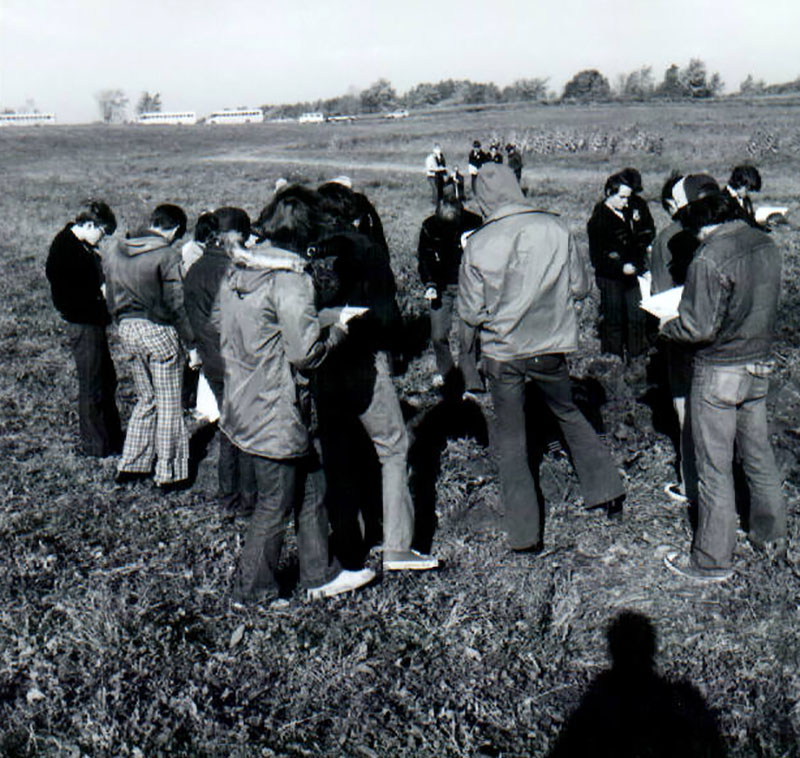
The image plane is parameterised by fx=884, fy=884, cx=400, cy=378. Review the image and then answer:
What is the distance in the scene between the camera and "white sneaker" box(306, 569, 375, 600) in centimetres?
463

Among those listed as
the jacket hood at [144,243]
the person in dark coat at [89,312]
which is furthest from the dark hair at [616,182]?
the person in dark coat at [89,312]

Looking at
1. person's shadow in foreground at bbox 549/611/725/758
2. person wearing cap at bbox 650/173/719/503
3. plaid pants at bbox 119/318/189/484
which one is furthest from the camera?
plaid pants at bbox 119/318/189/484

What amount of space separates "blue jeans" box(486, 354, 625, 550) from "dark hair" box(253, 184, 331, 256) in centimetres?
138

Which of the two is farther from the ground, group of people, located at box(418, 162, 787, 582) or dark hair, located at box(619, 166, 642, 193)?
dark hair, located at box(619, 166, 642, 193)

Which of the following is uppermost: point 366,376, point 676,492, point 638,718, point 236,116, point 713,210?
point 236,116

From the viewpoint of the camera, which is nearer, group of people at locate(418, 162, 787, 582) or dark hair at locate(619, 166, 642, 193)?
group of people at locate(418, 162, 787, 582)

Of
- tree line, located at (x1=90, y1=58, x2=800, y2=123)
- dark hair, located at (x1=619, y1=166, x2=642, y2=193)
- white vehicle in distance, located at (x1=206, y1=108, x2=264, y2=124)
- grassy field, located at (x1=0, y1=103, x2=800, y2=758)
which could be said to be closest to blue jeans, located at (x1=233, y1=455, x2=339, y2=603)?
grassy field, located at (x1=0, y1=103, x2=800, y2=758)

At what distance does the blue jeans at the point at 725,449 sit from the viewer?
4.33m

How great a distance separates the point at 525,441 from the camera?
4.90 meters

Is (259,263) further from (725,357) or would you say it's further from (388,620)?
(725,357)

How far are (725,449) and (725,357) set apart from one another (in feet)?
1.59

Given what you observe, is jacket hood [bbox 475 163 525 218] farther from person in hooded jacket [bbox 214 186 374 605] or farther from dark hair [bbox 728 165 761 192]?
dark hair [bbox 728 165 761 192]

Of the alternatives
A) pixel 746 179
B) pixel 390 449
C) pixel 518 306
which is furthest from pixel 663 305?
pixel 746 179

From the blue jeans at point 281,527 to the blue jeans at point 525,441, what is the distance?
1.06m
